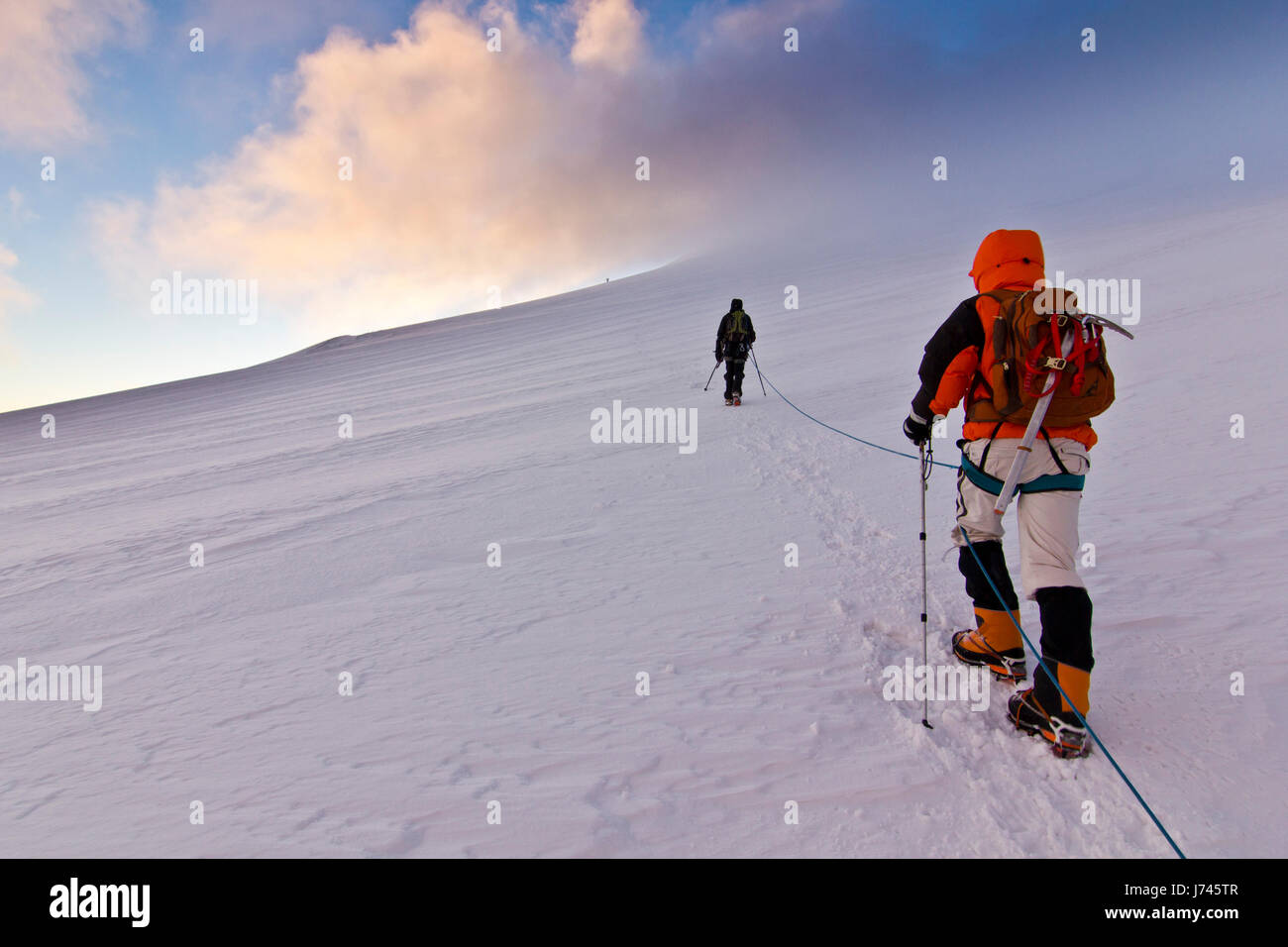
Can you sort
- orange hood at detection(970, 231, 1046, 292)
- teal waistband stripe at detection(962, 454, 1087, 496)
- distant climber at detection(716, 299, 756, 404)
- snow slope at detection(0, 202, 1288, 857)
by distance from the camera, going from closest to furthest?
snow slope at detection(0, 202, 1288, 857), teal waistband stripe at detection(962, 454, 1087, 496), orange hood at detection(970, 231, 1046, 292), distant climber at detection(716, 299, 756, 404)

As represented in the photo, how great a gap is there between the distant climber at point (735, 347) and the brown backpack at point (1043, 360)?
7.50m

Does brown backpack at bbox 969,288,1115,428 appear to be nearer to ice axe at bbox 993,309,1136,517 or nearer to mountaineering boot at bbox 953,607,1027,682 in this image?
ice axe at bbox 993,309,1136,517

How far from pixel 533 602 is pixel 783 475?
10.7 feet

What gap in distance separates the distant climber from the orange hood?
7.25 meters

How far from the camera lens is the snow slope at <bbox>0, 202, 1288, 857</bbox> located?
2.43m

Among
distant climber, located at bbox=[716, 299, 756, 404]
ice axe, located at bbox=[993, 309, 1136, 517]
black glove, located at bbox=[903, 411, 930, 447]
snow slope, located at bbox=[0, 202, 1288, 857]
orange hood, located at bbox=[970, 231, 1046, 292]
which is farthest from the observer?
distant climber, located at bbox=[716, 299, 756, 404]

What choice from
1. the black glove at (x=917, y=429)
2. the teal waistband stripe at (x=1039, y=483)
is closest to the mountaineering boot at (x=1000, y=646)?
the teal waistband stripe at (x=1039, y=483)

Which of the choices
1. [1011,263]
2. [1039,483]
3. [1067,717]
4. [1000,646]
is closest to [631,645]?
[1000,646]

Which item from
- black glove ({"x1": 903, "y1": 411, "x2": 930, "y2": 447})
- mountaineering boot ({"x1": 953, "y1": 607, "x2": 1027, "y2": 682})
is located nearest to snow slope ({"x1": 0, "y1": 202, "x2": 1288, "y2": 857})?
mountaineering boot ({"x1": 953, "y1": 607, "x2": 1027, "y2": 682})

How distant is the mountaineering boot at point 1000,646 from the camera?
10.1 ft

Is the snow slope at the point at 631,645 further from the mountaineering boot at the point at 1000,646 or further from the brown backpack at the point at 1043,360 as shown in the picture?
the brown backpack at the point at 1043,360

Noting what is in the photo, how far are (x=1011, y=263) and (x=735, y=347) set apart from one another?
7.46 m
